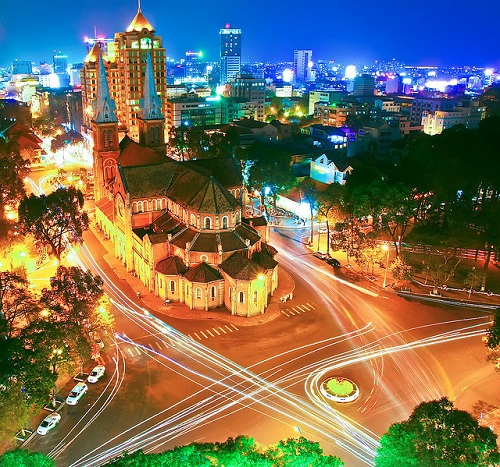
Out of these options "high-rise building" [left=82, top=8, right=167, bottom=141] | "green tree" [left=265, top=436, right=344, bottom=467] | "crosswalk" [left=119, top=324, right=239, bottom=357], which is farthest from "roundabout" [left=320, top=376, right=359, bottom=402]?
"high-rise building" [left=82, top=8, right=167, bottom=141]

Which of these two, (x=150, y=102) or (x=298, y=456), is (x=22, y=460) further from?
(x=150, y=102)

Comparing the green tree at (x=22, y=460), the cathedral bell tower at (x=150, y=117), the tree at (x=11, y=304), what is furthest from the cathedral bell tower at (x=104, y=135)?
the green tree at (x=22, y=460)

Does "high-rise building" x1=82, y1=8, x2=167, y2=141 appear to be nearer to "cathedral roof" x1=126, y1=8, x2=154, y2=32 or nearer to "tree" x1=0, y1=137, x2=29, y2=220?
"cathedral roof" x1=126, y1=8, x2=154, y2=32

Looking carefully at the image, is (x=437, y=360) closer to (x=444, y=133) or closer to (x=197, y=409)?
(x=197, y=409)

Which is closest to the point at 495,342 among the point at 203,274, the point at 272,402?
the point at 272,402

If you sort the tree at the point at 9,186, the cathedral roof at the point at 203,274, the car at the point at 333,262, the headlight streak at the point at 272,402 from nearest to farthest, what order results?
the headlight streak at the point at 272,402
the cathedral roof at the point at 203,274
the car at the point at 333,262
the tree at the point at 9,186

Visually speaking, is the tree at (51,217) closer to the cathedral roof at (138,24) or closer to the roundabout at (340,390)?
the roundabout at (340,390)
